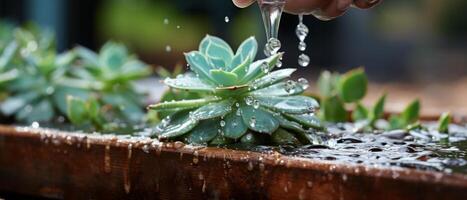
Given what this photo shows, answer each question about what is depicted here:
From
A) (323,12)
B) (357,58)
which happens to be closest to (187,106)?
(323,12)

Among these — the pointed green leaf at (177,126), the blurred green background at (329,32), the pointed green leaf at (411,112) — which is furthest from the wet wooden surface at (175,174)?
the blurred green background at (329,32)

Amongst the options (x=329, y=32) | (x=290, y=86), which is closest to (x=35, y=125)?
(x=290, y=86)

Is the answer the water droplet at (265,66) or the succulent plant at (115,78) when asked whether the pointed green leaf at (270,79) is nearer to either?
the water droplet at (265,66)

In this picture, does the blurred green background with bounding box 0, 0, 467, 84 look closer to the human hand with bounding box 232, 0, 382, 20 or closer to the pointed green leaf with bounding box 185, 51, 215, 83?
the pointed green leaf with bounding box 185, 51, 215, 83

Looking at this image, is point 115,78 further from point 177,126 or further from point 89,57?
point 177,126

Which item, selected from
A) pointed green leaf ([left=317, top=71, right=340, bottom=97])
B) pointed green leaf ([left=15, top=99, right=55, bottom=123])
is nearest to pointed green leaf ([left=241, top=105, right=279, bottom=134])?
pointed green leaf ([left=317, top=71, right=340, bottom=97])

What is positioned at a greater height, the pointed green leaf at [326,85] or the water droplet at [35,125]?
the pointed green leaf at [326,85]
